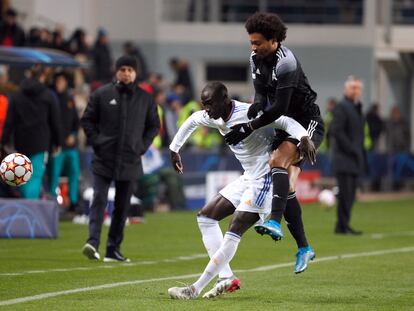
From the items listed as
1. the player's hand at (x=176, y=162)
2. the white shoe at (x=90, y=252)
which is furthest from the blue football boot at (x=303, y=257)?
the white shoe at (x=90, y=252)

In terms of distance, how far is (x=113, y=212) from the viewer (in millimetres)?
15047

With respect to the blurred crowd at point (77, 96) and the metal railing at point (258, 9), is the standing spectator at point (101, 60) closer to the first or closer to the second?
the blurred crowd at point (77, 96)

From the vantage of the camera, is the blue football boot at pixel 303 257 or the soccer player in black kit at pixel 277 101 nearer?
the soccer player in black kit at pixel 277 101

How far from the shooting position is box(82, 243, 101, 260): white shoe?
48.3ft

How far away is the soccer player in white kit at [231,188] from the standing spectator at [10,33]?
16748 millimetres

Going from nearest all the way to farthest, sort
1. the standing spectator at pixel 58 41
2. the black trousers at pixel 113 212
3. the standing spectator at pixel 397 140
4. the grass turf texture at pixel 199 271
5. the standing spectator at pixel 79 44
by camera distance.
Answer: the grass turf texture at pixel 199 271 < the black trousers at pixel 113 212 < the standing spectator at pixel 58 41 < the standing spectator at pixel 79 44 < the standing spectator at pixel 397 140

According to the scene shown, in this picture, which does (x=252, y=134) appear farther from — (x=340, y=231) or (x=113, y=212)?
(x=340, y=231)

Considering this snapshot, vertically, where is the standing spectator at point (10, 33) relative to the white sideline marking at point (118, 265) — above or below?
above

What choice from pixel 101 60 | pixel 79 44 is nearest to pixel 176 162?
pixel 79 44

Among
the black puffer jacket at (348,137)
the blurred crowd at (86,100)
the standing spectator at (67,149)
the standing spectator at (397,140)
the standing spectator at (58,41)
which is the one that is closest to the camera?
the black puffer jacket at (348,137)

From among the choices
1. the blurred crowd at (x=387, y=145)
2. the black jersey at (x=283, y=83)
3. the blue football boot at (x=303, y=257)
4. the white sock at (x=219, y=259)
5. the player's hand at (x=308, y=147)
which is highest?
the black jersey at (x=283, y=83)

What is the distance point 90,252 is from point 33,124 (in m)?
4.79

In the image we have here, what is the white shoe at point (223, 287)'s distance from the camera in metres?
11.0

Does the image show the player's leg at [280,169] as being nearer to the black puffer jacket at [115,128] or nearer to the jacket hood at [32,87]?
the black puffer jacket at [115,128]
